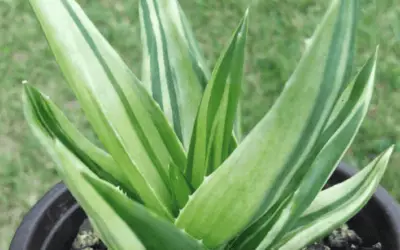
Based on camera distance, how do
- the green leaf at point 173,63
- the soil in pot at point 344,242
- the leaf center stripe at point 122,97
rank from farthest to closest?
the soil in pot at point 344,242
the green leaf at point 173,63
the leaf center stripe at point 122,97

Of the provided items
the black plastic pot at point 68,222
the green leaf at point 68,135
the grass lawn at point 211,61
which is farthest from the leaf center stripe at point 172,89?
the grass lawn at point 211,61

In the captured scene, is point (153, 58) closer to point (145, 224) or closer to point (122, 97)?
point (122, 97)

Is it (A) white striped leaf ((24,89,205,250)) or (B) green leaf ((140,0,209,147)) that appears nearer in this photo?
(A) white striped leaf ((24,89,205,250))

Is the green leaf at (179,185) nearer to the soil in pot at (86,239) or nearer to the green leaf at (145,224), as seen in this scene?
the green leaf at (145,224)

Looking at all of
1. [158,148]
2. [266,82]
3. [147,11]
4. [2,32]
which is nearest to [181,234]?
[158,148]

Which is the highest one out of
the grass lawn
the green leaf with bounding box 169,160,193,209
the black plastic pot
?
the green leaf with bounding box 169,160,193,209

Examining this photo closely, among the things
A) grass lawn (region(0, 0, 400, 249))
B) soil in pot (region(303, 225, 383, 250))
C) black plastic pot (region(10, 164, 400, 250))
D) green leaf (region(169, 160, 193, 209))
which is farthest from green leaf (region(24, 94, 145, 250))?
grass lawn (region(0, 0, 400, 249))

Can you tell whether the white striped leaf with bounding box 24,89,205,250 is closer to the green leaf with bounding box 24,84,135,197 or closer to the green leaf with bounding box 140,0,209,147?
the green leaf with bounding box 24,84,135,197
